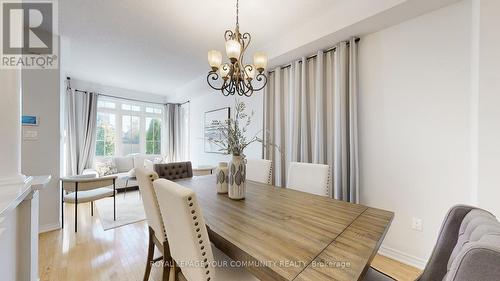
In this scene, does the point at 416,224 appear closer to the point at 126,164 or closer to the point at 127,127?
the point at 126,164

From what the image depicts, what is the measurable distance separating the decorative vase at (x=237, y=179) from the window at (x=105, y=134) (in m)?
5.08

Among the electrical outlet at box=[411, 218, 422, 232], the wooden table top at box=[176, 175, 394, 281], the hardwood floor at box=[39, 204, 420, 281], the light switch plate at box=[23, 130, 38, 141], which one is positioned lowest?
the hardwood floor at box=[39, 204, 420, 281]

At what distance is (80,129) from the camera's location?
4730 millimetres

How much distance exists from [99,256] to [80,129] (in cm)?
379

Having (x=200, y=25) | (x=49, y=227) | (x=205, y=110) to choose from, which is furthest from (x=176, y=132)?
(x=200, y=25)

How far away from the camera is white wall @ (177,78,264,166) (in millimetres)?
3689

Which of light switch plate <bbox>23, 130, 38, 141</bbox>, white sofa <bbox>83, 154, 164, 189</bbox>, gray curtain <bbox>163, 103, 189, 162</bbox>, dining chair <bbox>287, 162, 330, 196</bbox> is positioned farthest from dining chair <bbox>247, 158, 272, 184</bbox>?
gray curtain <bbox>163, 103, 189, 162</bbox>

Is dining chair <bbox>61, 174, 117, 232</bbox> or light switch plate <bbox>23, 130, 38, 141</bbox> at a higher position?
light switch plate <bbox>23, 130, 38, 141</bbox>

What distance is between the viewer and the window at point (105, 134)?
519 cm

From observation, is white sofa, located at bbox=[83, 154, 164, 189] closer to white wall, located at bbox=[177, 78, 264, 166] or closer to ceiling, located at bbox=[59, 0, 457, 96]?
white wall, located at bbox=[177, 78, 264, 166]

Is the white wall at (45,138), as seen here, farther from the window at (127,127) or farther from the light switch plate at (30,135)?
the window at (127,127)

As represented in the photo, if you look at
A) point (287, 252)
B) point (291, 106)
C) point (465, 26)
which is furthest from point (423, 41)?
point (287, 252)

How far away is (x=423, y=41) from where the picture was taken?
1.95m

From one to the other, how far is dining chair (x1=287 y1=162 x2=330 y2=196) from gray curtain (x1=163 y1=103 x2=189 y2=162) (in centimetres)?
440
